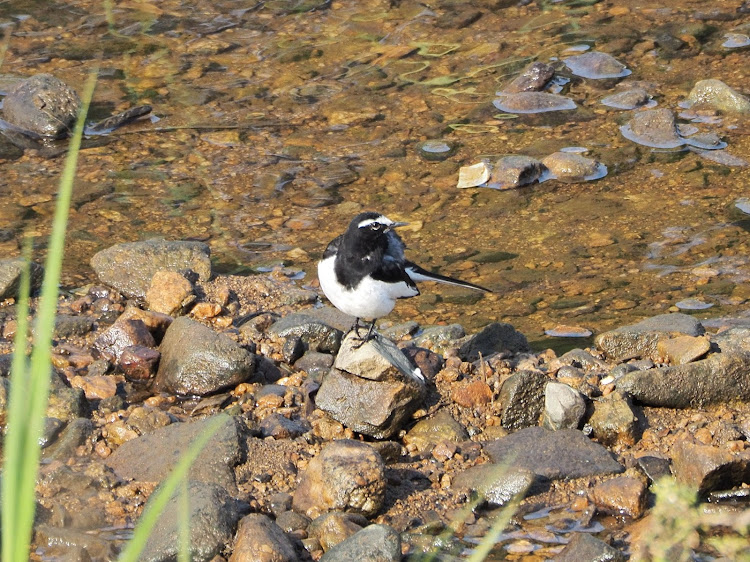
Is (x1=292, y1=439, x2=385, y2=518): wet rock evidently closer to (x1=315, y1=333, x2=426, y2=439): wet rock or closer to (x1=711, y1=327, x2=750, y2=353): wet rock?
(x1=315, y1=333, x2=426, y2=439): wet rock

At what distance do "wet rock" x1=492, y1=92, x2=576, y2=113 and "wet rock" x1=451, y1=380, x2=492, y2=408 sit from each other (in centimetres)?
504

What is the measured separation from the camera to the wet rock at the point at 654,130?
8.88 metres

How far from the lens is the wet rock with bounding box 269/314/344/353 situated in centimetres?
592

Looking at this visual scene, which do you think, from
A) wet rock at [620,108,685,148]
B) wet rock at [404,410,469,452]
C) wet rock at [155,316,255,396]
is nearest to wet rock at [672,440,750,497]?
wet rock at [404,410,469,452]

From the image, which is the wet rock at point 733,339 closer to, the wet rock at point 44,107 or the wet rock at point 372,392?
the wet rock at point 372,392

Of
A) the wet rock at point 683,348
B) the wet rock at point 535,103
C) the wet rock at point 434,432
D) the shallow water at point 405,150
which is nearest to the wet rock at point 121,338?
the shallow water at point 405,150

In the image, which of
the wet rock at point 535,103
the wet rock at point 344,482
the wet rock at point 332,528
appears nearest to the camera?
the wet rock at point 332,528

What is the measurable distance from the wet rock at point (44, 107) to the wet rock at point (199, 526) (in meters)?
6.18

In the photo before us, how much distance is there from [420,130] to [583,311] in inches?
136

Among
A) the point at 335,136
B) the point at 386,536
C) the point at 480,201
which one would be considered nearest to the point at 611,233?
the point at 480,201

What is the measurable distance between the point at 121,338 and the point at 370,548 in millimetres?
2567

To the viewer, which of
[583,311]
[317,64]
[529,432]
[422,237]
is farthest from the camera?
[317,64]

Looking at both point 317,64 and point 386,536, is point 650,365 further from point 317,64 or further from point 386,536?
point 317,64

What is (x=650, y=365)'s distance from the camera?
18.1 ft
